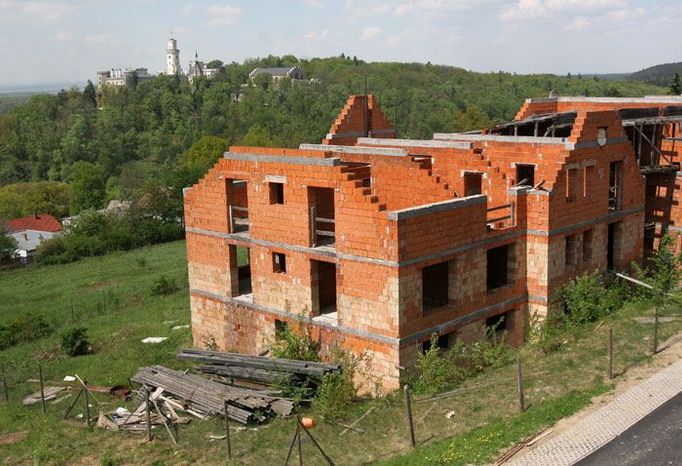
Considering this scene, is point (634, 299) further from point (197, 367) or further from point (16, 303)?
point (16, 303)

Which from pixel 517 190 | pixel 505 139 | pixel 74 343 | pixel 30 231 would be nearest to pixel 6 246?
pixel 30 231

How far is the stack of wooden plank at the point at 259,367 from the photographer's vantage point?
810 inches

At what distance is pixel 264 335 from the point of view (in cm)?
2448

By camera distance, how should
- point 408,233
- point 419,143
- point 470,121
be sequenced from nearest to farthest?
point 408,233, point 419,143, point 470,121

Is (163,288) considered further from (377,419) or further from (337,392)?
(377,419)

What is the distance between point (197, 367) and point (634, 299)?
619 inches

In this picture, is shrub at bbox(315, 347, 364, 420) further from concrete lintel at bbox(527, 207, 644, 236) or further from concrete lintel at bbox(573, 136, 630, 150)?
concrete lintel at bbox(573, 136, 630, 150)

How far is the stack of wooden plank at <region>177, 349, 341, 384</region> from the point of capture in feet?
67.5

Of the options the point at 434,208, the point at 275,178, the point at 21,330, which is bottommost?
the point at 21,330

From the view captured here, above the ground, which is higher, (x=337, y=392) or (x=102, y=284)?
(x=337, y=392)

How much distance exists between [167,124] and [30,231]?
48.4 m

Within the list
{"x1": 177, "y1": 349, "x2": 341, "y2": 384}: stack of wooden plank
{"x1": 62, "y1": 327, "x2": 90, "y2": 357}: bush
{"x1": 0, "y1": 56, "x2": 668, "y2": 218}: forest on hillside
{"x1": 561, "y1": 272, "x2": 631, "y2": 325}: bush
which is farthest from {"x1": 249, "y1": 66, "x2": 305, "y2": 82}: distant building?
{"x1": 177, "y1": 349, "x2": 341, "y2": 384}: stack of wooden plank

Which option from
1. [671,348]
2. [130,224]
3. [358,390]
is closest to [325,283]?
[358,390]

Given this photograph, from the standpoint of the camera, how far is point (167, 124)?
120m
